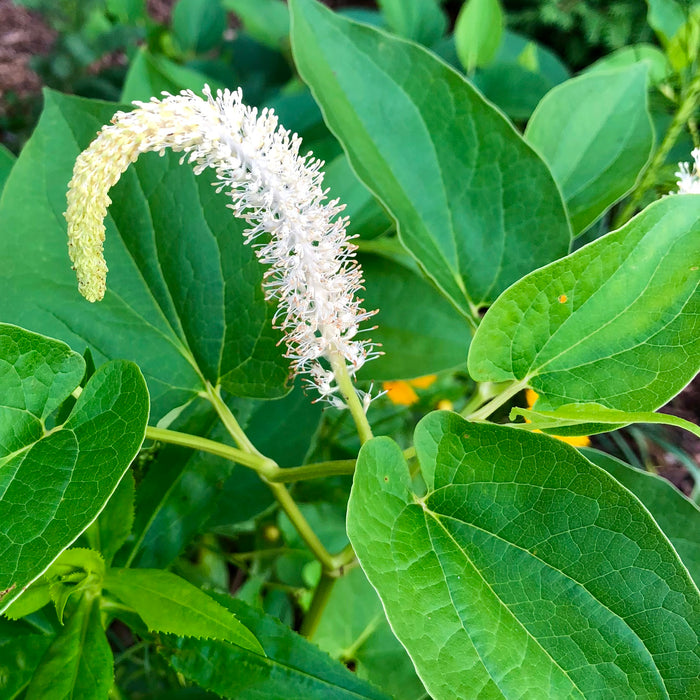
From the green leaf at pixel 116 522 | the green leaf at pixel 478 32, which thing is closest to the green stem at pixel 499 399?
the green leaf at pixel 116 522

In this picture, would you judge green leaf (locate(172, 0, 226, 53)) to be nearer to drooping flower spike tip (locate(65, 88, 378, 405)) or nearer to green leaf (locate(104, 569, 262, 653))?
drooping flower spike tip (locate(65, 88, 378, 405))

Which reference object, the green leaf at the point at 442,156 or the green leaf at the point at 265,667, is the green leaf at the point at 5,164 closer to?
the green leaf at the point at 442,156

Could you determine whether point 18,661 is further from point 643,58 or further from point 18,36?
point 18,36

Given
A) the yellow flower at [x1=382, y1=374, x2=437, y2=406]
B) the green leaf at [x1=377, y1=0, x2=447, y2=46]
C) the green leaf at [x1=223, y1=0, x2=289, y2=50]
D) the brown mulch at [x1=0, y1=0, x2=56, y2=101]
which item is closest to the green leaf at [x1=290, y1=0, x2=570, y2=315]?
the yellow flower at [x1=382, y1=374, x2=437, y2=406]

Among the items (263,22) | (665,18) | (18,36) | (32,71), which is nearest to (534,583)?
(665,18)

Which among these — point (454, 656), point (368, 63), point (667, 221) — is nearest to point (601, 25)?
point (368, 63)
